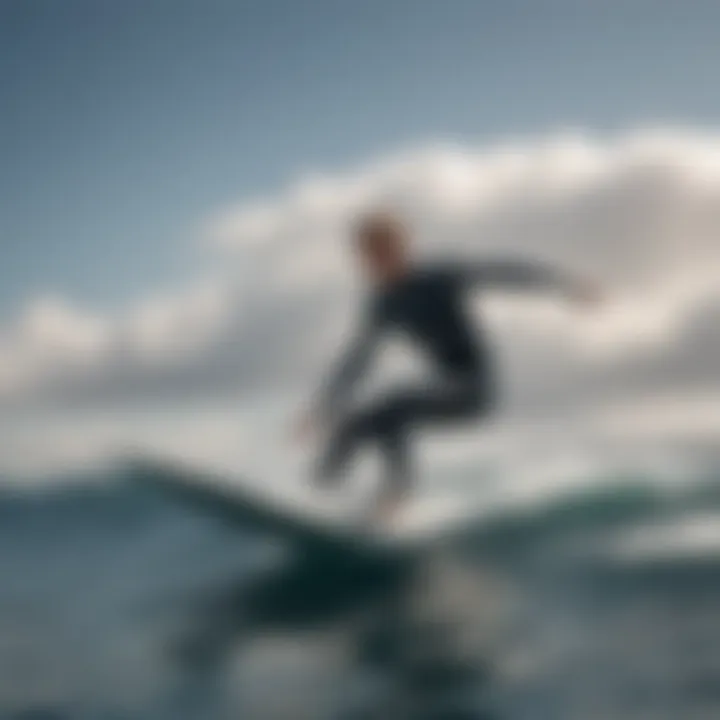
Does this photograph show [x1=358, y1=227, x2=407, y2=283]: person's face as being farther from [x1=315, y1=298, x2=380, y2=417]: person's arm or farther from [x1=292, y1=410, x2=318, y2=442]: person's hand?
[x1=292, y1=410, x2=318, y2=442]: person's hand

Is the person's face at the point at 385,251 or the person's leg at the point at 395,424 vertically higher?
the person's face at the point at 385,251

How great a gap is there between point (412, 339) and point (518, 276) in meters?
0.26

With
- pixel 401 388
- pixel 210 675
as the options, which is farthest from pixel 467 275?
pixel 210 675

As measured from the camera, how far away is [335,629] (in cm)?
192

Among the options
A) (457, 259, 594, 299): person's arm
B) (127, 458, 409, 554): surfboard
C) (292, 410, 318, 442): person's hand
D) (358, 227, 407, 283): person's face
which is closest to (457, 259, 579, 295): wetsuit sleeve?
(457, 259, 594, 299): person's arm

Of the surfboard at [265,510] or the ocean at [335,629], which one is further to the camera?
the surfboard at [265,510]

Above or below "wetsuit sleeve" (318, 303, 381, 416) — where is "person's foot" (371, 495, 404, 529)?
below

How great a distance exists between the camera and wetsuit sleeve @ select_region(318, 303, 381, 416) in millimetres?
2094

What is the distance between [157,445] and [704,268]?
1.22 meters

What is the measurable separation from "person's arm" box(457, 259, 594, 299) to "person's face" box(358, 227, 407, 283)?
127 mm

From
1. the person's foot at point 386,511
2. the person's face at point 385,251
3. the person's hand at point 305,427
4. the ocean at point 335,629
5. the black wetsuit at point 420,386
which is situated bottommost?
the ocean at point 335,629

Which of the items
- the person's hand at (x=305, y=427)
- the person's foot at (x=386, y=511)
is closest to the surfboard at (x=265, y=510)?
the person's foot at (x=386, y=511)

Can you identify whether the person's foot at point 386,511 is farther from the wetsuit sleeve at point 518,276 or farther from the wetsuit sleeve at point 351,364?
the wetsuit sleeve at point 518,276

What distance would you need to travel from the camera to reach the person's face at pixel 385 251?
2.12 m
